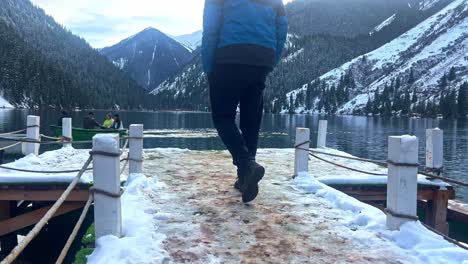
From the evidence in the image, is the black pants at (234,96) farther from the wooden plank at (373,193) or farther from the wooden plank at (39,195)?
the wooden plank at (373,193)

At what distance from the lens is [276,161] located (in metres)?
11.5

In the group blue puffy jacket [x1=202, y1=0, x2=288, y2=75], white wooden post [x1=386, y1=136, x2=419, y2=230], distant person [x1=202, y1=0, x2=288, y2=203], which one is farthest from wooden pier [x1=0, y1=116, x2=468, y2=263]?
blue puffy jacket [x1=202, y1=0, x2=288, y2=75]

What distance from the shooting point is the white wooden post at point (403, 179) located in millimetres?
4543

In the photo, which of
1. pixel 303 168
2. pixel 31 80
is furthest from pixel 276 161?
pixel 31 80

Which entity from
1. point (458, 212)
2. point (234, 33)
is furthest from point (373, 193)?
point (234, 33)

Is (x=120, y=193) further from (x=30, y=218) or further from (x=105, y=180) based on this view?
(x=30, y=218)

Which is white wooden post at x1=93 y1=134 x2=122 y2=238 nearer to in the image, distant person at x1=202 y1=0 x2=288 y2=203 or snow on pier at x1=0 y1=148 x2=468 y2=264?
snow on pier at x1=0 y1=148 x2=468 y2=264

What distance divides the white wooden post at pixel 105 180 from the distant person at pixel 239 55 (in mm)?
1665

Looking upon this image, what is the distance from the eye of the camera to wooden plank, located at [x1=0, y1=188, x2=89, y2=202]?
8266 millimetres

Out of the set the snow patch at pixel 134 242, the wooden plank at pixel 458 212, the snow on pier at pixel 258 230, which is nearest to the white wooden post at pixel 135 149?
the snow on pier at pixel 258 230

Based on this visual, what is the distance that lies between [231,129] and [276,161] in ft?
20.3

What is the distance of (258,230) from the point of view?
15.2ft

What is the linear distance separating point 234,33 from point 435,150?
5.71 m

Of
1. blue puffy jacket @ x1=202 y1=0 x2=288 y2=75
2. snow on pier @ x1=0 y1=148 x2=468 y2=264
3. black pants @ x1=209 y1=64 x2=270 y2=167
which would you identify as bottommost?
snow on pier @ x1=0 y1=148 x2=468 y2=264
